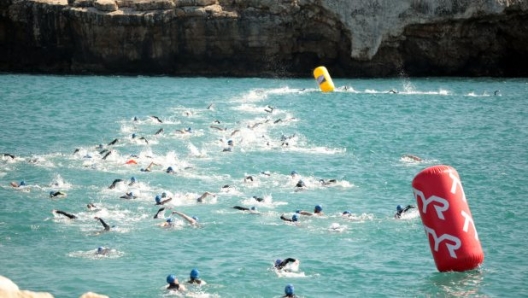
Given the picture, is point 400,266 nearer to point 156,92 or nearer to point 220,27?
point 156,92

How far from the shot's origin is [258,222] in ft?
73.7

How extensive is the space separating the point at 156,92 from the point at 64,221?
108 ft

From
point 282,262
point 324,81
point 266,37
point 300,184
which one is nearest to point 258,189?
point 300,184

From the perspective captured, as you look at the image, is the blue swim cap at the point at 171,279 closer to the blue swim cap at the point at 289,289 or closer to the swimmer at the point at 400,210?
the blue swim cap at the point at 289,289

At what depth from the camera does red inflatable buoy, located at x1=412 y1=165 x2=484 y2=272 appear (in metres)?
15.9

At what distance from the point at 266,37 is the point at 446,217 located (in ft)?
168

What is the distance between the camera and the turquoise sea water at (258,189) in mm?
17891

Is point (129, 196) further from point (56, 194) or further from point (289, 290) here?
point (289, 290)

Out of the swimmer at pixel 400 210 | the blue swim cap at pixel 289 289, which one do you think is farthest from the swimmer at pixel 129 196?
the blue swim cap at pixel 289 289

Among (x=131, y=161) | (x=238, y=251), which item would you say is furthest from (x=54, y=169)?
(x=238, y=251)

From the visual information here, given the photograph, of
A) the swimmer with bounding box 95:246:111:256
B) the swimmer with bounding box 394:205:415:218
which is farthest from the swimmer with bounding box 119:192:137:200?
the swimmer with bounding box 394:205:415:218

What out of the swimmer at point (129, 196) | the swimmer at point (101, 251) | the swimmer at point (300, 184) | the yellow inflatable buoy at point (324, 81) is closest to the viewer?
the swimmer at point (101, 251)

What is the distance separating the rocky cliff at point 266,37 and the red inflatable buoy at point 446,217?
1912 inches

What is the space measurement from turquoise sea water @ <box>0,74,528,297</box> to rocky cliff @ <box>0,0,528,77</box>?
42.3ft
